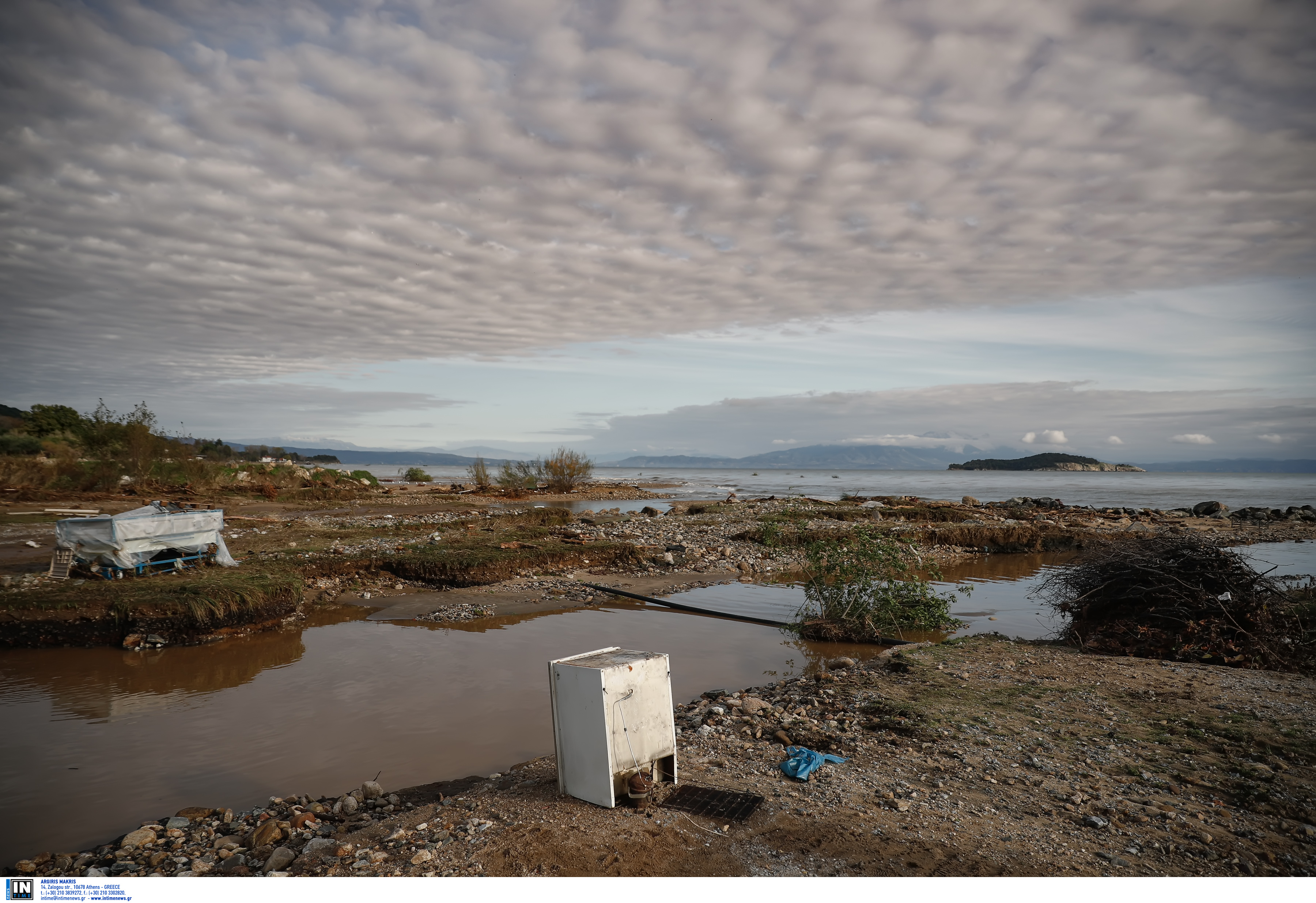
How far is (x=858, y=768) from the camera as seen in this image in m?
5.01

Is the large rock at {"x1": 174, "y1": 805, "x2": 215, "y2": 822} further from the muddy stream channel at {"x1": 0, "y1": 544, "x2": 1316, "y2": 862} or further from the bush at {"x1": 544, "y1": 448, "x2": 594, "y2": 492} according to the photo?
the bush at {"x1": 544, "y1": 448, "x2": 594, "y2": 492}

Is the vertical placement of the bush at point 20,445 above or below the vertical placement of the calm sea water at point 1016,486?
above

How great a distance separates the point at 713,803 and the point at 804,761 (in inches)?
39.7

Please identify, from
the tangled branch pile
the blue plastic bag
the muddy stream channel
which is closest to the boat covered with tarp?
the muddy stream channel

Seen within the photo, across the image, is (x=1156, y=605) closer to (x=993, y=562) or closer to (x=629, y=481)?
(x=993, y=562)

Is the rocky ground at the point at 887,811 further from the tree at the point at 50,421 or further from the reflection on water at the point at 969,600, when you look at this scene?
the tree at the point at 50,421

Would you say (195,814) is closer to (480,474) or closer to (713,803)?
(713,803)

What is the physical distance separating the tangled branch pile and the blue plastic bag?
577 centimetres

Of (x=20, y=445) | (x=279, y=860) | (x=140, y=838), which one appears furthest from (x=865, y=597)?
(x=20, y=445)

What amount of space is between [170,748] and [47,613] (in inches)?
183

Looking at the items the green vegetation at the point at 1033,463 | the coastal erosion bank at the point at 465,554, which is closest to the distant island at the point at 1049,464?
the green vegetation at the point at 1033,463

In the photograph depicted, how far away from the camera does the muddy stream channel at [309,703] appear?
5.67 meters

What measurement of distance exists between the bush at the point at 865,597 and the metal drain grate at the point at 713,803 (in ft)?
21.0

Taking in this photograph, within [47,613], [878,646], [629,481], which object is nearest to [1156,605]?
[878,646]
